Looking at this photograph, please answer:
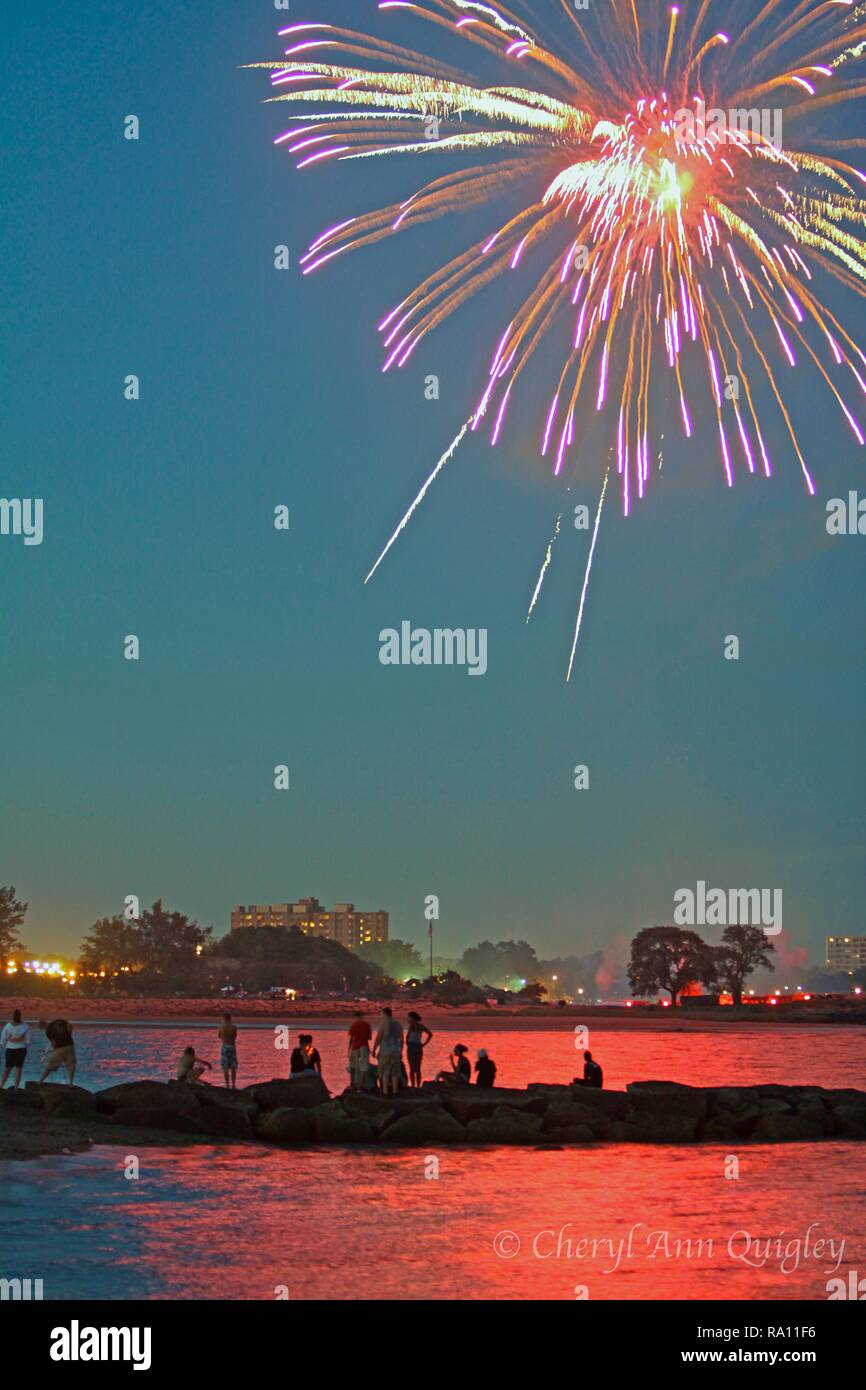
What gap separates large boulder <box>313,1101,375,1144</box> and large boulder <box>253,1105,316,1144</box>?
0.45 ft

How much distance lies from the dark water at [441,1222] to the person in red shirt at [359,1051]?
373cm

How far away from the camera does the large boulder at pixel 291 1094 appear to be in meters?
28.2

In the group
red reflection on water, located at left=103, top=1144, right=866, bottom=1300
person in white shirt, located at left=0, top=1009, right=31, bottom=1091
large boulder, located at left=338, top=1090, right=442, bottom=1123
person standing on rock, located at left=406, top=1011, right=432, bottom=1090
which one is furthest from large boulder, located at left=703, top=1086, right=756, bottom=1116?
person in white shirt, located at left=0, top=1009, right=31, bottom=1091

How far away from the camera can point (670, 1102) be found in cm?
2962

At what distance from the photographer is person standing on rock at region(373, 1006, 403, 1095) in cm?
2872

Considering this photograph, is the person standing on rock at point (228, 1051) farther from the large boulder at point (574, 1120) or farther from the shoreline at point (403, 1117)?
the large boulder at point (574, 1120)

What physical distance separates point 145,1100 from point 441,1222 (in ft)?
31.8

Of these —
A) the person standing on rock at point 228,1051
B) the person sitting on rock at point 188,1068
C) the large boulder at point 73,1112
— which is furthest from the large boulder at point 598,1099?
the large boulder at point 73,1112

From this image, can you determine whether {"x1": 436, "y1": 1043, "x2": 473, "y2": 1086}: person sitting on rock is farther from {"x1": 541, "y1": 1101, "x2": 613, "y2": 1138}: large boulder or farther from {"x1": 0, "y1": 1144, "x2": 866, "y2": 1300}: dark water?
{"x1": 0, "y1": 1144, "x2": 866, "y2": 1300}: dark water

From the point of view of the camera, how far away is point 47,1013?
144 metres

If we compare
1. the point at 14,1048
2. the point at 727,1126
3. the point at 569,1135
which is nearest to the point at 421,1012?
the point at 727,1126

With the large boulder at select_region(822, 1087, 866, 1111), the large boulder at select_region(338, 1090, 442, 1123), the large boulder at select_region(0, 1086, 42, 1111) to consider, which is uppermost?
the large boulder at select_region(0, 1086, 42, 1111)
